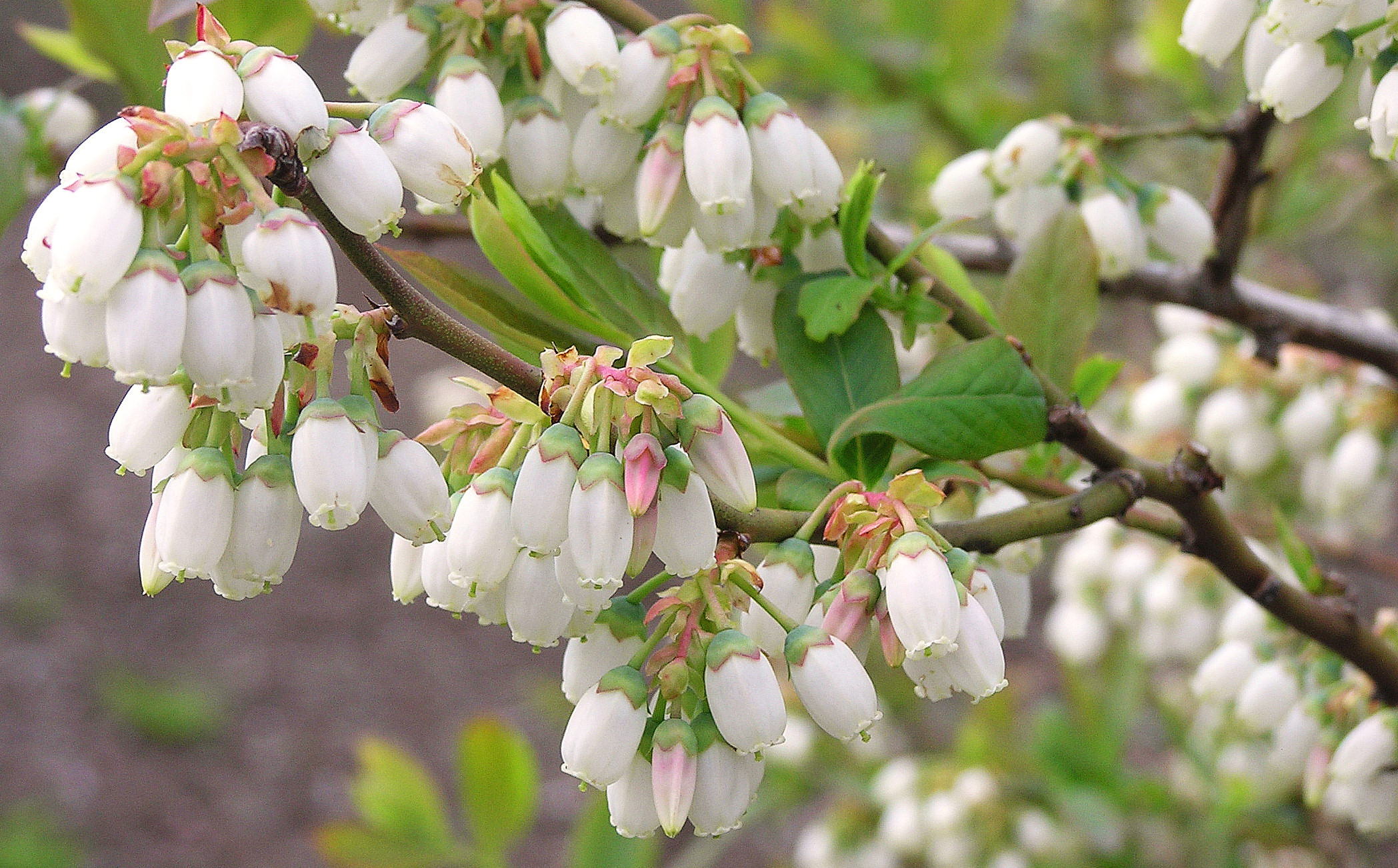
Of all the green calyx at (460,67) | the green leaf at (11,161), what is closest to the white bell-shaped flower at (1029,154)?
the green calyx at (460,67)

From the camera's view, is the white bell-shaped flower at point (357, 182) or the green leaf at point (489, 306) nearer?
the white bell-shaped flower at point (357, 182)

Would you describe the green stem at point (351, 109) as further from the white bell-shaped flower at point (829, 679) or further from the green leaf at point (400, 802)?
the green leaf at point (400, 802)

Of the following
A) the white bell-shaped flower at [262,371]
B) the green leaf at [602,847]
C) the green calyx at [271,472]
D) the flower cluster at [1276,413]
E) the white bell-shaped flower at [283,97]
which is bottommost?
the green leaf at [602,847]

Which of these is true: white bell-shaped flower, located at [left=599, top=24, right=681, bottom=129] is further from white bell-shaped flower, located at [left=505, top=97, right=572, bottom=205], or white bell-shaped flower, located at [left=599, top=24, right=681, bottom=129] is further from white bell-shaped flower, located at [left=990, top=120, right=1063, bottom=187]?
white bell-shaped flower, located at [left=990, top=120, right=1063, bottom=187]

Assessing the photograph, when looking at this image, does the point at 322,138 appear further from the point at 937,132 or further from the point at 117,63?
the point at 937,132

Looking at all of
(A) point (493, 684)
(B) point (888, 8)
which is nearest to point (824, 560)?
(B) point (888, 8)

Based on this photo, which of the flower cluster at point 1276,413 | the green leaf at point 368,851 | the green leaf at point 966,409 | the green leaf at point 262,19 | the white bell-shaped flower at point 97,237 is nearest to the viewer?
the white bell-shaped flower at point 97,237
